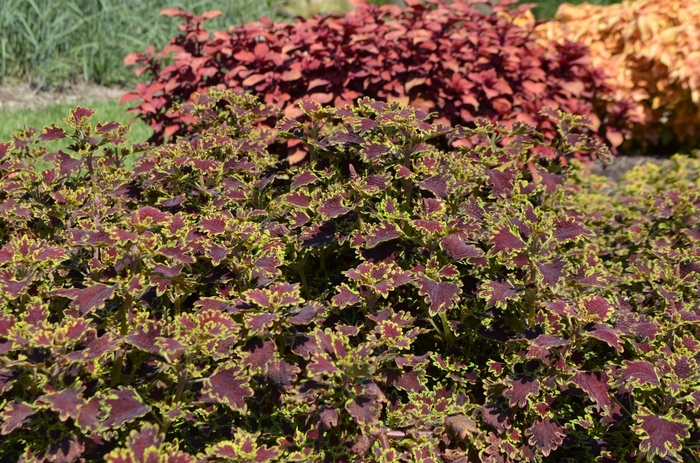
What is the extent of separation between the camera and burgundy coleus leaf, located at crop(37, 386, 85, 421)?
4.66 ft

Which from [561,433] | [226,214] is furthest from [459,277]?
[226,214]

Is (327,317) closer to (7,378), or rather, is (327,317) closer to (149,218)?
(149,218)

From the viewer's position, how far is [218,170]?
91.4 inches

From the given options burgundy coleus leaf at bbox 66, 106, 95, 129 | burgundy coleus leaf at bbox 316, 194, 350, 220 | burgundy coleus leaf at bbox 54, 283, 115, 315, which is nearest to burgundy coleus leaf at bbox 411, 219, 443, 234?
burgundy coleus leaf at bbox 316, 194, 350, 220

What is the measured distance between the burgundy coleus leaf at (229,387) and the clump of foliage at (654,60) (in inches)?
176

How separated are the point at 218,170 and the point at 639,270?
156 cm

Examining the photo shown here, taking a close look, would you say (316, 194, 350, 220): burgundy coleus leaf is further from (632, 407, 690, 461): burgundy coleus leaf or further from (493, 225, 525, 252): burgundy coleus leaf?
(632, 407, 690, 461): burgundy coleus leaf

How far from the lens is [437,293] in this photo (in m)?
1.89

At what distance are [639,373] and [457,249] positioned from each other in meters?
0.61

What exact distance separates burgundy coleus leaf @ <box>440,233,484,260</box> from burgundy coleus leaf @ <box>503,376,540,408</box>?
1.26ft

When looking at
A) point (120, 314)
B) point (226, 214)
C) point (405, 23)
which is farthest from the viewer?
point (405, 23)

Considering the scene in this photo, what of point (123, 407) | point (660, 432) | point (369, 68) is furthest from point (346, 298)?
point (369, 68)

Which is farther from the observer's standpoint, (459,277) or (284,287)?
(459,277)

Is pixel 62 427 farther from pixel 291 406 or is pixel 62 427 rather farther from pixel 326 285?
pixel 326 285
